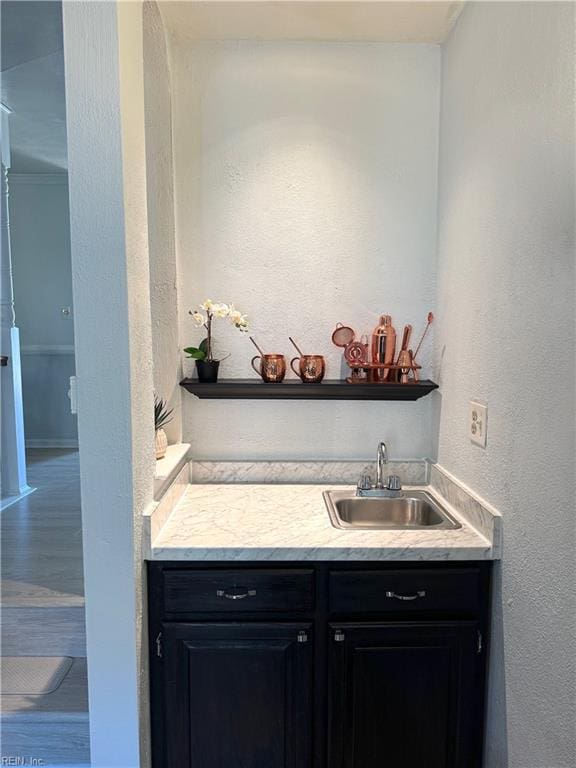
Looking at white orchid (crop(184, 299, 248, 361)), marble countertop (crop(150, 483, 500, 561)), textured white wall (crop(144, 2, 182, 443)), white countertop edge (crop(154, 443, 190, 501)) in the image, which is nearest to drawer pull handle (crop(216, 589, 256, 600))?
marble countertop (crop(150, 483, 500, 561))

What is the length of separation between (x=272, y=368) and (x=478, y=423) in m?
0.79

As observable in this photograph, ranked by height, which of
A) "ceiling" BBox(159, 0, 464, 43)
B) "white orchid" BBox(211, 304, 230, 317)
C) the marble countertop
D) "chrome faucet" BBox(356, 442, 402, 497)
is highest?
"ceiling" BBox(159, 0, 464, 43)

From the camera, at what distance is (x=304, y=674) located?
156 cm

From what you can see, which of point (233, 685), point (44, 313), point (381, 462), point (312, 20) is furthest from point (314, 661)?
point (44, 313)

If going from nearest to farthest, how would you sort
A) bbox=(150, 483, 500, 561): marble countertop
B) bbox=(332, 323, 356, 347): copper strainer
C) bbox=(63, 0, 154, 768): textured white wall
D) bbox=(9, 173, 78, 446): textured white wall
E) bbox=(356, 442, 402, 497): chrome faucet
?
bbox=(63, 0, 154, 768): textured white wall → bbox=(150, 483, 500, 561): marble countertop → bbox=(356, 442, 402, 497): chrome faucet → bbox=(332, 323, 356, 347): copper strainer → bbox=(9, 173, 78, 446): textured white wall

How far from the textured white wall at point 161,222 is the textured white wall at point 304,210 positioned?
0.21 feet

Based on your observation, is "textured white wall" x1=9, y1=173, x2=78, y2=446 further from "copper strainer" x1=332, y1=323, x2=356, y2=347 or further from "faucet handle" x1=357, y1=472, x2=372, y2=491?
"faucet handle" x1=357, y1=472, x2=372, y2=491

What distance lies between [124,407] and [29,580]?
1632 millimetres

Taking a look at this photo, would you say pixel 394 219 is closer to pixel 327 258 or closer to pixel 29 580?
pixel 327 258

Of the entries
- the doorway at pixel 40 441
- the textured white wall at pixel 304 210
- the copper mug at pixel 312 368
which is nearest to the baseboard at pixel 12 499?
the doorway at pixel 40 441

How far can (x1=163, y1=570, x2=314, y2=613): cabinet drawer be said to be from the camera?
1.55 metres

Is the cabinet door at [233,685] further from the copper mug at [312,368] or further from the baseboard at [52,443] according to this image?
the baseboard at [52,443]

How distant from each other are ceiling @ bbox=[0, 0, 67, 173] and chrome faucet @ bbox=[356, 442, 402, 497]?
2069mm

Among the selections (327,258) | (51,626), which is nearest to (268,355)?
(327,258)
